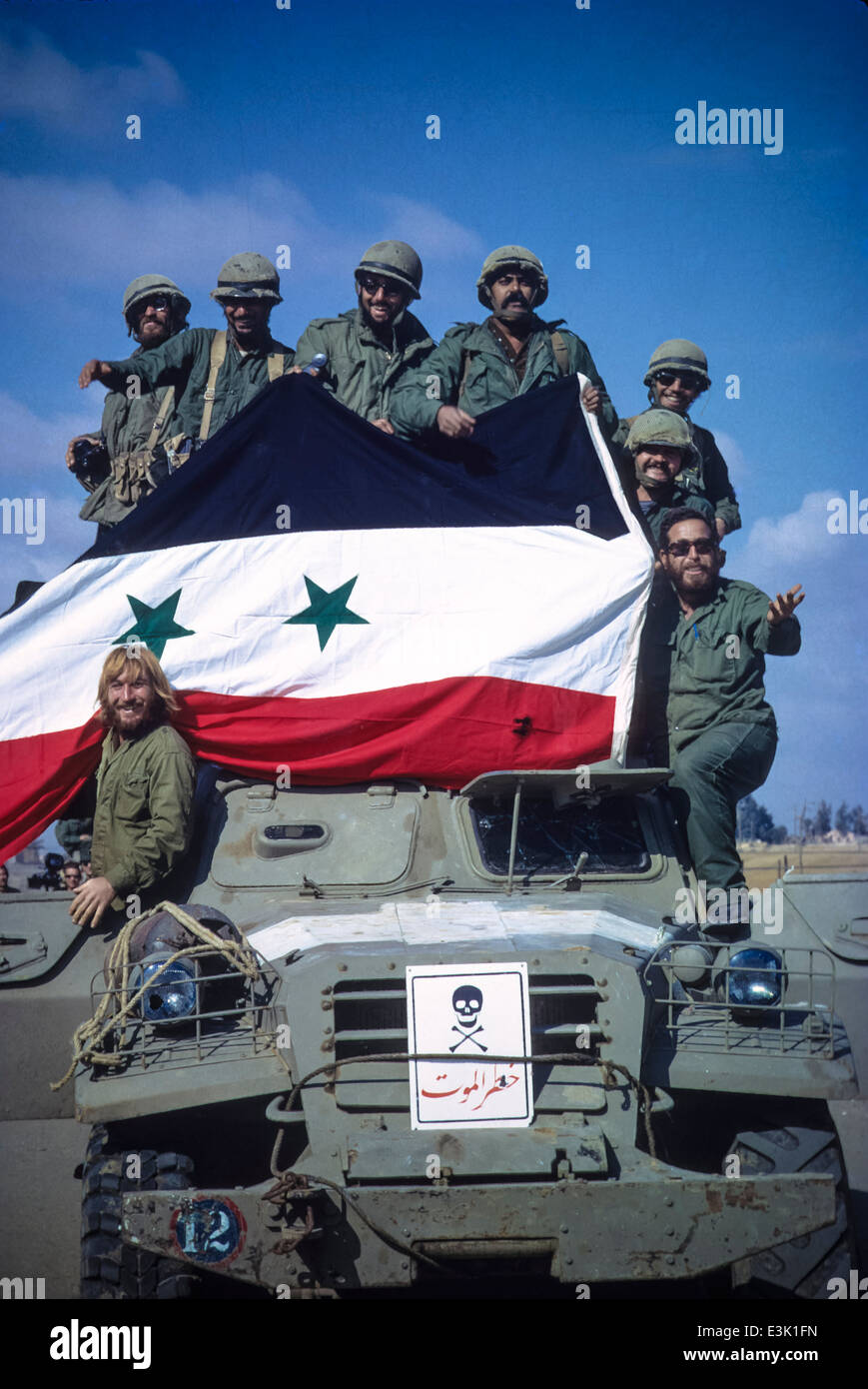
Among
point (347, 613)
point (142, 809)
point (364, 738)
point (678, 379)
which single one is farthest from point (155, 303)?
point (142, 809)

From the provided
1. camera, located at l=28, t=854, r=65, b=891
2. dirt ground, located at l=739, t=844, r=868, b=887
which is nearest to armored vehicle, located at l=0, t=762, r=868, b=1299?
camera, located at l=28, t=854, r=65, b=891

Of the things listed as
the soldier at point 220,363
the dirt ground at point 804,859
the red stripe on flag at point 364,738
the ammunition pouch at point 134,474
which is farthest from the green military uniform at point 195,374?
the dirt ground at point 804,859

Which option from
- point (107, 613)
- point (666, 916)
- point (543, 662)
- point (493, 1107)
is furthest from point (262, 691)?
point (493, 1107)

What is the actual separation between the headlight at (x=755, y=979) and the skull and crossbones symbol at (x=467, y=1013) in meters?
0.98

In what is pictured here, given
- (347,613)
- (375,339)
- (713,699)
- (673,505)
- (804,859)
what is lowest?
(804,859)

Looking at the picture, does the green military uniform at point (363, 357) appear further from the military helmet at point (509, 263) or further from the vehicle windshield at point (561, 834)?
the vehicle windshield at point (561, 834)

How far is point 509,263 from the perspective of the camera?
26.6 feet

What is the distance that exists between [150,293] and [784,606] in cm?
409

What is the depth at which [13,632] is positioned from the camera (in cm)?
729

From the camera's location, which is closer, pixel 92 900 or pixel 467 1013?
pixel 467 1013

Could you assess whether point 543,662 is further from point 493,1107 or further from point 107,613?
point 493,1107

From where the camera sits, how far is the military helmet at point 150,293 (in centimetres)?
859

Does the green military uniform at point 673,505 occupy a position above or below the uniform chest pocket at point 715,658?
above

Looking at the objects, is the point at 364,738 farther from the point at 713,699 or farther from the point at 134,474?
the point at 134,474
